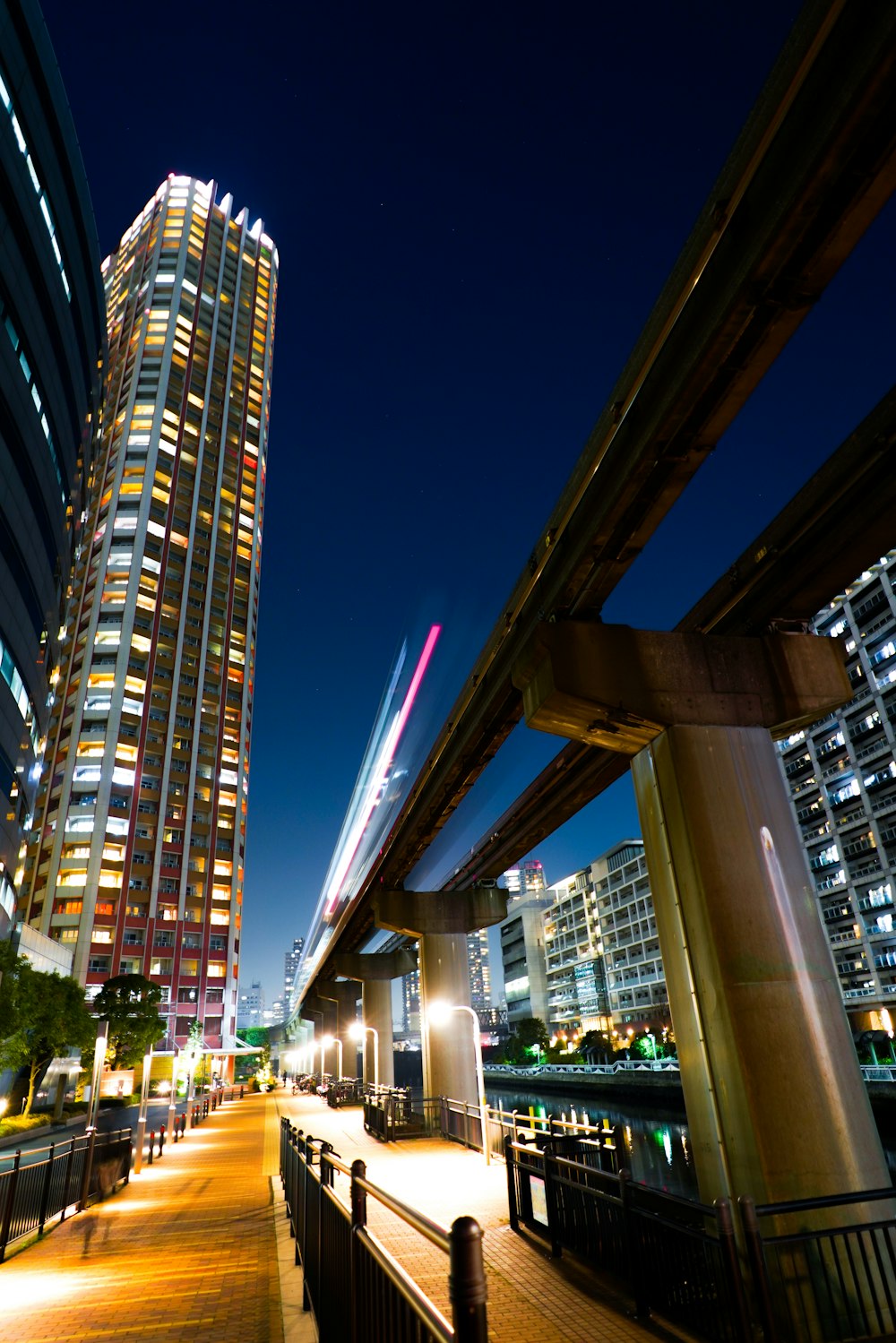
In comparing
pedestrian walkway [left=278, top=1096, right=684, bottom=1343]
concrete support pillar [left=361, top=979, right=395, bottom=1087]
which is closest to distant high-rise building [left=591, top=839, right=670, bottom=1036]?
concrete support pillar [left=361, top=979, right=395, bottom=1087]

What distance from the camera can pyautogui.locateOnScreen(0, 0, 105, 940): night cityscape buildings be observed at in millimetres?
30641

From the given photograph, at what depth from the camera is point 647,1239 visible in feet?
24.3

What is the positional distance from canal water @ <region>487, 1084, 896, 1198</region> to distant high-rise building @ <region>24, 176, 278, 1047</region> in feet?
143

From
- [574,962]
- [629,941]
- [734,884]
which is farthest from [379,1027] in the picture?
[574,962]

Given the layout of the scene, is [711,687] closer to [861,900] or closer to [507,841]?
[507,841]

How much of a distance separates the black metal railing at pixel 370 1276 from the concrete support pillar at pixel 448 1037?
19.9m

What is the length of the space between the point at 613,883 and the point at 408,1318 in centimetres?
12275

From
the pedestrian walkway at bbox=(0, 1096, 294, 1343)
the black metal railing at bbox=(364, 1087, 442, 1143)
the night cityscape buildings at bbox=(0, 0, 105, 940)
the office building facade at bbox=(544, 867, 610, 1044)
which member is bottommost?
the pedestrian walkway at bbox=(0, 1096, 294, 1343)

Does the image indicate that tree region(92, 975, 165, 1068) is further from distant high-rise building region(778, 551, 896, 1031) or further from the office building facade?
the office building facade

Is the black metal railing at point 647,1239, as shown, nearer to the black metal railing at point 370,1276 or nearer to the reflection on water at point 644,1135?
the reflection on water at point 644,1135

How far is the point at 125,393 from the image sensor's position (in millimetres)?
117125

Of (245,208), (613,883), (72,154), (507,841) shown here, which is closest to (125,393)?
(245,208)

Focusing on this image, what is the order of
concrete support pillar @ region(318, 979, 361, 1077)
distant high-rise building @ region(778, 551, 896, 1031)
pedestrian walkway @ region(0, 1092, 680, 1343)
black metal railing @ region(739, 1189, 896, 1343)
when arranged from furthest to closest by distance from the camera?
distant high-rise building @ region(778, 551, 896, 1031) → concrete support pillar @ region(318, 979, 361, 1077) → pedestrian walkway @ region(0, 1092, 680, 1343) → black metal railing @ region(739, 1189, 896, 1343)

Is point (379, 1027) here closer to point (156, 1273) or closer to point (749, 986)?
point (156, 1273)
